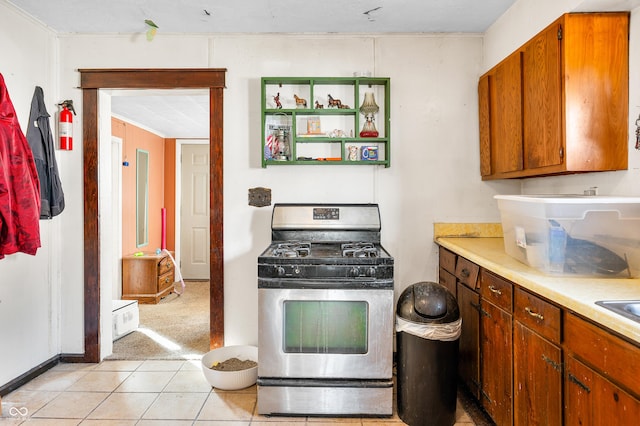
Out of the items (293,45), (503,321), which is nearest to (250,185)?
(293,45)

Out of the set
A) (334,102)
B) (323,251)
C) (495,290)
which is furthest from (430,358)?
(334,102)

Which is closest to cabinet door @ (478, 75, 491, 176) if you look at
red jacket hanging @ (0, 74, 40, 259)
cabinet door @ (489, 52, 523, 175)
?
cabinet door @ (489, 52, 523, 175)

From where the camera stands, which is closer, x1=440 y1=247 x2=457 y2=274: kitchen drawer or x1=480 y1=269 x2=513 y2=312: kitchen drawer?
x1=480 y1=269 x2=513 y2=312: kitchen drawer

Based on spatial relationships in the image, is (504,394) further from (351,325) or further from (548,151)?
(548,151)

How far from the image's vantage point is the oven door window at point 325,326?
7.00 feet

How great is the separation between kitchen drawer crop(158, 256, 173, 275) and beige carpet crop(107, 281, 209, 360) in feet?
1.10

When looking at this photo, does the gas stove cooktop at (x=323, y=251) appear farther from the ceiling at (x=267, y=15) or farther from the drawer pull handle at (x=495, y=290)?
the ceiling at (x=267, y=15)

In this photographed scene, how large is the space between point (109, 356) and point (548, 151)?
3.24 m

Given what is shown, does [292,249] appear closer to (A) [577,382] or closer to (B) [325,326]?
(B) [325,326]

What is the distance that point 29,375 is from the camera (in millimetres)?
2559

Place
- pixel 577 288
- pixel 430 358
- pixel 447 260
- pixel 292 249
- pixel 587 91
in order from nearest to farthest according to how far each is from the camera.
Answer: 1. pixel 577 288
2. pixel 587 91
3. pixel 430 358
4. pixel 292 249
5. pixel 447 260

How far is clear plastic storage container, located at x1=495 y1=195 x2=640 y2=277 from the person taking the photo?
151 centimetres

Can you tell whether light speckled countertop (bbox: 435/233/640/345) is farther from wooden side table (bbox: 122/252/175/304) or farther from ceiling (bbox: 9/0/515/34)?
wooden side table (bbox: 122/252/175/304)

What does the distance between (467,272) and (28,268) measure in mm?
2773
